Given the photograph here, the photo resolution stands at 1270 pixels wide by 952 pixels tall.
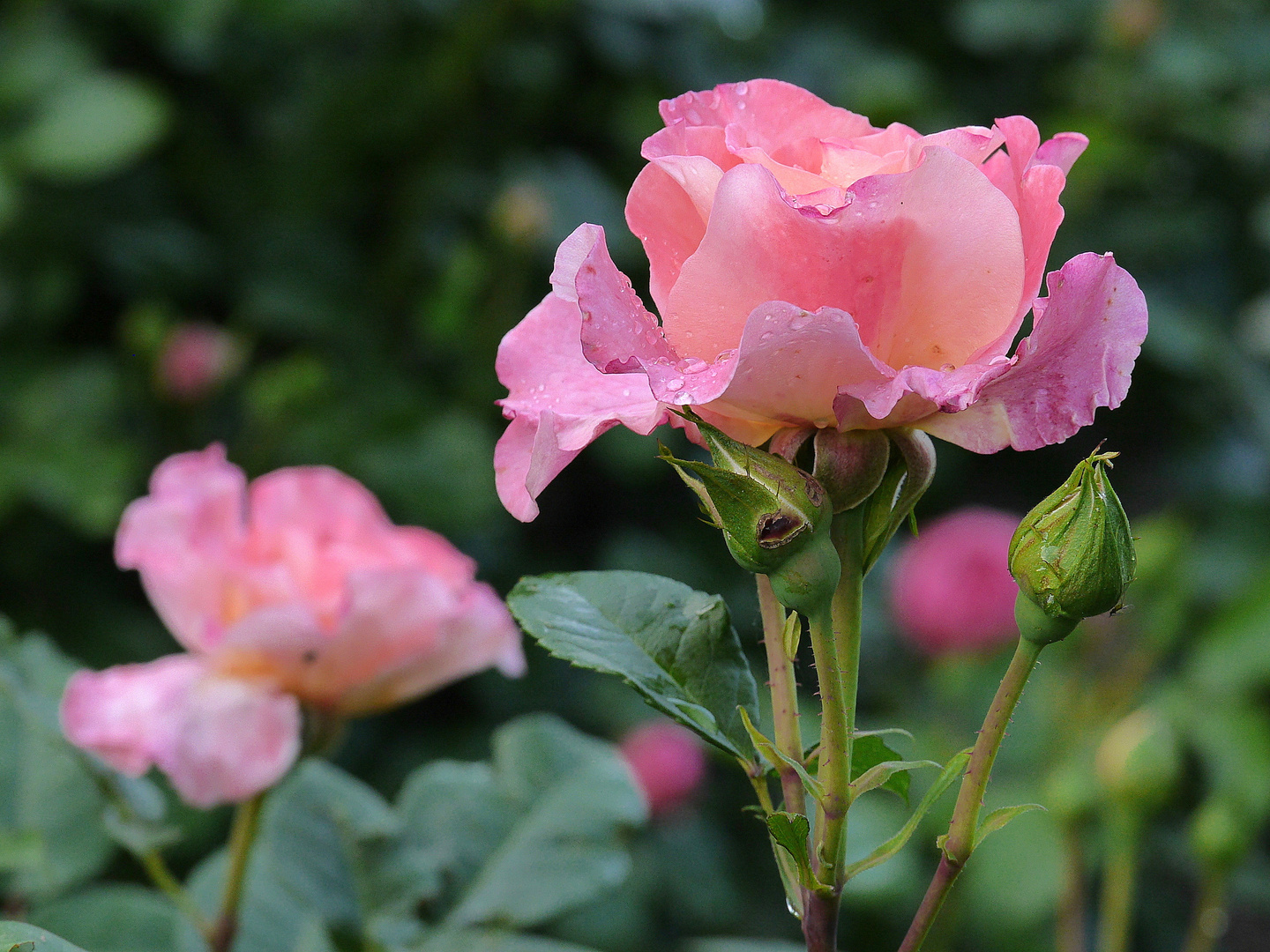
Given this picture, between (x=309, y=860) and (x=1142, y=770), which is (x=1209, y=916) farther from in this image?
(x=309, y=860)

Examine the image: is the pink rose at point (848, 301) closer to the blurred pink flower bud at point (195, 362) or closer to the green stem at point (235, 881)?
the green stem at point (235, 881)

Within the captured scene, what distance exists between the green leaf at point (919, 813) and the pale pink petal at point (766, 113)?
15cm

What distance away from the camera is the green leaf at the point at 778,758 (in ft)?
0.86

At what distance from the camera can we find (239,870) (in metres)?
0.45

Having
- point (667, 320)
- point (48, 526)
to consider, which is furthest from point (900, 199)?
point (48, 526)

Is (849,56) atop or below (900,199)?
below

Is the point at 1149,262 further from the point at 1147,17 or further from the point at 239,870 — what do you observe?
the point at 239,870

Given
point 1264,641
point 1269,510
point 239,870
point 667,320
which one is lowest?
point 1269,510

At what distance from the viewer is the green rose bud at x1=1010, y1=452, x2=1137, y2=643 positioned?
26 centimetres

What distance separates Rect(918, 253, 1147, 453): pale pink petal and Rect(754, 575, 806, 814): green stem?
66 mm

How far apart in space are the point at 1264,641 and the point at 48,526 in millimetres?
1196

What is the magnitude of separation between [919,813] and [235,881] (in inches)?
11.6

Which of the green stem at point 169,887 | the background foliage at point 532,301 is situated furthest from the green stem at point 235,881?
the background foliage at point 532,301

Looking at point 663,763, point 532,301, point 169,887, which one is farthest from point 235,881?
point 532,301
